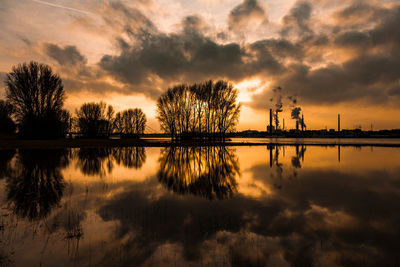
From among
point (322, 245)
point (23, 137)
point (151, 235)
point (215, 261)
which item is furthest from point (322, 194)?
point (23, 137)

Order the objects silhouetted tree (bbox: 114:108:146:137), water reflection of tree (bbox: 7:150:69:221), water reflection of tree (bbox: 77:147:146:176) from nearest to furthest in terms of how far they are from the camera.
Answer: water reflection of tree (bbox: 7:150:69:221) → water reflection of tree (bbox: 77:147:146:176) → silhouetted tree (bbox: 114:108:146:137)

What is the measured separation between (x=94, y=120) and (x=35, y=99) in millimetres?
29396

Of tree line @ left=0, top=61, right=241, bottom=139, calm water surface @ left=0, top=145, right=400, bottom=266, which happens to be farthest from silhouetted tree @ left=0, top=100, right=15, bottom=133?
calm water surface @ left=0, top=145, right=400, bottom=266

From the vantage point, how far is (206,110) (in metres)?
63.7

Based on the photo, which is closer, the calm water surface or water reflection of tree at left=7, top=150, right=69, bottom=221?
the calm water surface

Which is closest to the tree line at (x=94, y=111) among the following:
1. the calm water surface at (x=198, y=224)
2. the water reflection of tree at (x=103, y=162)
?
the water reflection of tree at (x=103, y=162)

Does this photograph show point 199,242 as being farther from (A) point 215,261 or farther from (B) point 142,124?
(B) point 142,124

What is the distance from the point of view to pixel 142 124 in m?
108

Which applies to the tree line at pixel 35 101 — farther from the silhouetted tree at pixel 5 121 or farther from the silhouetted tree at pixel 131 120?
the silhouetted tree at pixel 131 120

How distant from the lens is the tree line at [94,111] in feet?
147

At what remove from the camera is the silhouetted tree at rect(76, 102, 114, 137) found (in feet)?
237

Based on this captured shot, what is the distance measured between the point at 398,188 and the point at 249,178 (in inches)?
308

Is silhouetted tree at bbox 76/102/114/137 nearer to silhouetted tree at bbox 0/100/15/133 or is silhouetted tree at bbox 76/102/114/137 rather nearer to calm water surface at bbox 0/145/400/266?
silhouetted tree at bbox 0/100/15/133

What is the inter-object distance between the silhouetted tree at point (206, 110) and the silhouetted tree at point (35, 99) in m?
29.1
